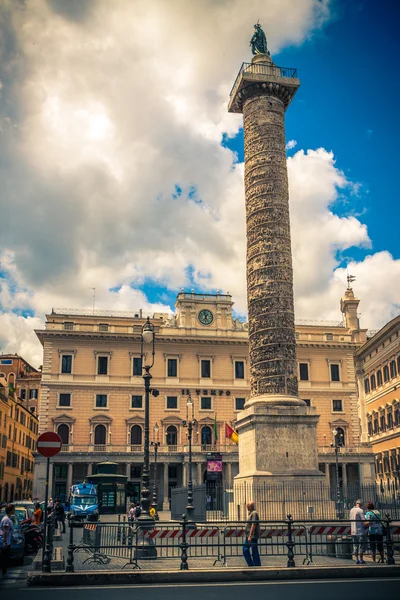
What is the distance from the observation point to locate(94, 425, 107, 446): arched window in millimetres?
49281

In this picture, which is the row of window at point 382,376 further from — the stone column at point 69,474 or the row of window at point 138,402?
the stone column at point 69,474

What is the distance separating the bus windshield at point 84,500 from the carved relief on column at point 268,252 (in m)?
14.8

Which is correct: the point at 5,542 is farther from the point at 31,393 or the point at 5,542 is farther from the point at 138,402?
the point at 31,393

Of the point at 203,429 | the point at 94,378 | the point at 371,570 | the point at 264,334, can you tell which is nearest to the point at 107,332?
the point at 94,378

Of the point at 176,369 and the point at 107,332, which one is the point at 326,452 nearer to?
the point at 176,369

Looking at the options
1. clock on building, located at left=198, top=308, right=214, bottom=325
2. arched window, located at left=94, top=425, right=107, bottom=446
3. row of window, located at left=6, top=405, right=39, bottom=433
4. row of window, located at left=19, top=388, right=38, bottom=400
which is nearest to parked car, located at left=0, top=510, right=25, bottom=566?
arched window, located at left=94, top=425, right=107, bottom=446

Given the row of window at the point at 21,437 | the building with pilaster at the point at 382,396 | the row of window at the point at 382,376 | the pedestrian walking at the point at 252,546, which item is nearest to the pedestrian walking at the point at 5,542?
the pedestrian walking at the point at 252,546

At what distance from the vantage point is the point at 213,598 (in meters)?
9.41

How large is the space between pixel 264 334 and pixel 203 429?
28926mm

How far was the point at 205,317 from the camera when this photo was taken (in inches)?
2108

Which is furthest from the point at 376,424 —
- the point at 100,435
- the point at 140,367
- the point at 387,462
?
the point at 100,435

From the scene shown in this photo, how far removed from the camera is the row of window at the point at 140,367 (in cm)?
5041

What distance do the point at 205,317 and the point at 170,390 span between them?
22.1ft

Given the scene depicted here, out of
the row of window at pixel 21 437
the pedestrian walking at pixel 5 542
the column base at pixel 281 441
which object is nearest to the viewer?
the pedestrian walking at pixel 5 542
